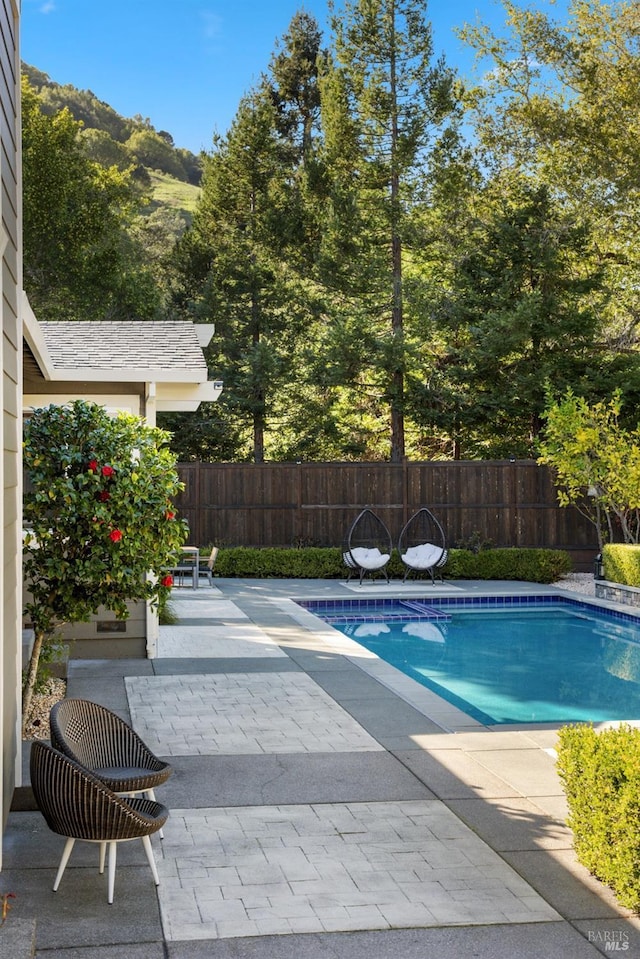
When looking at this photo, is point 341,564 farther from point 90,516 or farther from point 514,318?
point 90,516

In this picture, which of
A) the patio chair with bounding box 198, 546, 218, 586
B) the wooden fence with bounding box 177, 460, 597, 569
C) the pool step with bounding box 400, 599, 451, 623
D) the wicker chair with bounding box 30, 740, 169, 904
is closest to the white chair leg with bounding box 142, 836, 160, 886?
the wicker chair with bounding box 30, 740, 169, 904

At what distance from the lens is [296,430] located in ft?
72.5

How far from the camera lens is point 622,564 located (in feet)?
44.7

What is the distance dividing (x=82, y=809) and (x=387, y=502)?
523 inches

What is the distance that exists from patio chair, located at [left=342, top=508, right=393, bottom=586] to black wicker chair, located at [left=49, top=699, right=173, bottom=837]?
10.5 meters

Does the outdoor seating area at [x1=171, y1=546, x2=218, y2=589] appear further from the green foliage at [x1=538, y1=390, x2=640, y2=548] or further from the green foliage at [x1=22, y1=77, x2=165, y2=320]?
the green foliage at [x1=22, y1=77, x2=165, y2=320]

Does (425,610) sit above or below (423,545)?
below

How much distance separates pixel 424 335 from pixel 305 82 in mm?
10729

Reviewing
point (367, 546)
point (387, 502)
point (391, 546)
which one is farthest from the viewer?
point (387, 502)

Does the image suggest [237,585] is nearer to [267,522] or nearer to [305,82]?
[267,522]

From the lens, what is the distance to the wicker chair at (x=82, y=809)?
12.5ft

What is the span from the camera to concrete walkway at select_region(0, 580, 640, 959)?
11.8 feet

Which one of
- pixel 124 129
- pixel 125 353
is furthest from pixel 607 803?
pixel 124 129

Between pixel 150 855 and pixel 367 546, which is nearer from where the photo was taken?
pixel 150 855
